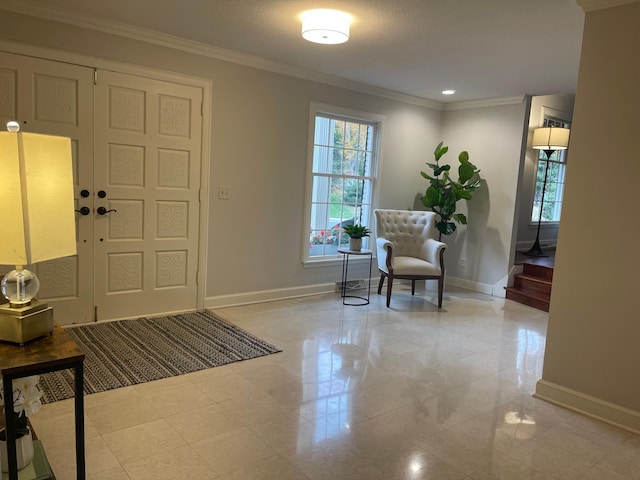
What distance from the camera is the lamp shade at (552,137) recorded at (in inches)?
229

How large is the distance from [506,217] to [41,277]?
468 centimetres

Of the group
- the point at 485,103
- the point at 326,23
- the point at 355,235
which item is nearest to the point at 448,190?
the point at 485,103

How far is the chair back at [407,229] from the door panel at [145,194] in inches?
85.4

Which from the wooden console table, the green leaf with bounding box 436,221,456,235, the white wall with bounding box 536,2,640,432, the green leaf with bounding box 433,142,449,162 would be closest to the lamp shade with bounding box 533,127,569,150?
A: the green leaf with bounding box 433,142,449,162

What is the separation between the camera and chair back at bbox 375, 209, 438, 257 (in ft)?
17.4

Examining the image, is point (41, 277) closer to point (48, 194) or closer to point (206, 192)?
point (206, 192)

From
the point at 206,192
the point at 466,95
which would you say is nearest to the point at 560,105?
the point at 466,95

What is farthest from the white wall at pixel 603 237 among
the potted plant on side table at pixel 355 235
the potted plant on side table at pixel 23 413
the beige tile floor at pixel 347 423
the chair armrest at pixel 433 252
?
the potted plant on side table at pixel 23 413

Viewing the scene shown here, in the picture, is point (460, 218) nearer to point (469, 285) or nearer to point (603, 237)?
point (469, 285)

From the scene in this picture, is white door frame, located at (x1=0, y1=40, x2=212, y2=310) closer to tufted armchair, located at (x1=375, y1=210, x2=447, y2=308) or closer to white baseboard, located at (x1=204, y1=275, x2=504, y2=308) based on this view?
white baseboard, located at (x1=204, y1=275, x2=504, y2=308)

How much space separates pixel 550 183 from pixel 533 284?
2398 millimetres

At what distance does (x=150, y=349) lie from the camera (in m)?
3.32

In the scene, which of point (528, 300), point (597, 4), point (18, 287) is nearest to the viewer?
point (18, 287)

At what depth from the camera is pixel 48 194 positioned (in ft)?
4.51
